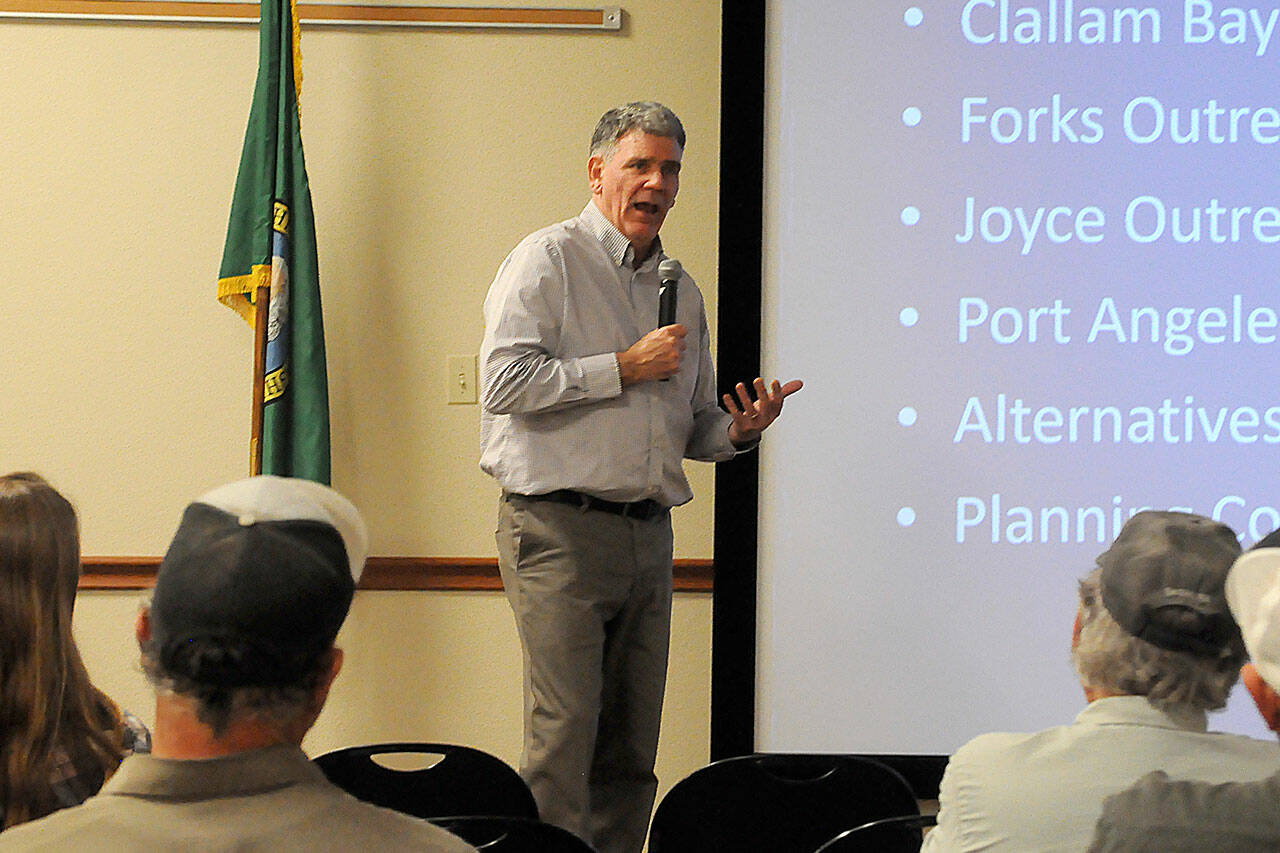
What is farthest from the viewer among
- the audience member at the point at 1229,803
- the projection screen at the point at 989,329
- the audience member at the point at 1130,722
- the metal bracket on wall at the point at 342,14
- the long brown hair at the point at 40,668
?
the metal bracket on wall at the point at 342,14

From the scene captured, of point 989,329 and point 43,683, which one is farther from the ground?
point 989,329

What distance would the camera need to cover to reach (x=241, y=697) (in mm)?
1020

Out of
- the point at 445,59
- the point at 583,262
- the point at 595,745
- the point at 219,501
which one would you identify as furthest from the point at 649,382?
the point at 219,501

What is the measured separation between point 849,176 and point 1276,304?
1.11 m

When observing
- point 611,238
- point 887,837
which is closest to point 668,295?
point 611,238

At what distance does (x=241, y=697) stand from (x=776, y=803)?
118cm

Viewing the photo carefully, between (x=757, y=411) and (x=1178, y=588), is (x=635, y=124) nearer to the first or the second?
(x=757, y=411)

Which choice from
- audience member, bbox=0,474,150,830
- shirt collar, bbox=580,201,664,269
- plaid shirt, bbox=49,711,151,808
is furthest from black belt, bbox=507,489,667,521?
plaid shirt, bbox=49,711,151,808

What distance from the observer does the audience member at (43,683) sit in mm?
1433

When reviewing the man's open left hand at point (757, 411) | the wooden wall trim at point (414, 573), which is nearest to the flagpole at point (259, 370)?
the wooden wall trim at point (414, 573)

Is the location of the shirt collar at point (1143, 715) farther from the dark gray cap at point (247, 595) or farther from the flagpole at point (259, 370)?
the flagpole at point (259, 370)

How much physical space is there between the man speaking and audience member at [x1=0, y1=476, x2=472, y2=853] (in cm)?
156

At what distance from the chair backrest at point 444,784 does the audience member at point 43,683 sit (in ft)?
1.66

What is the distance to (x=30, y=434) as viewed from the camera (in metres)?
3.53
